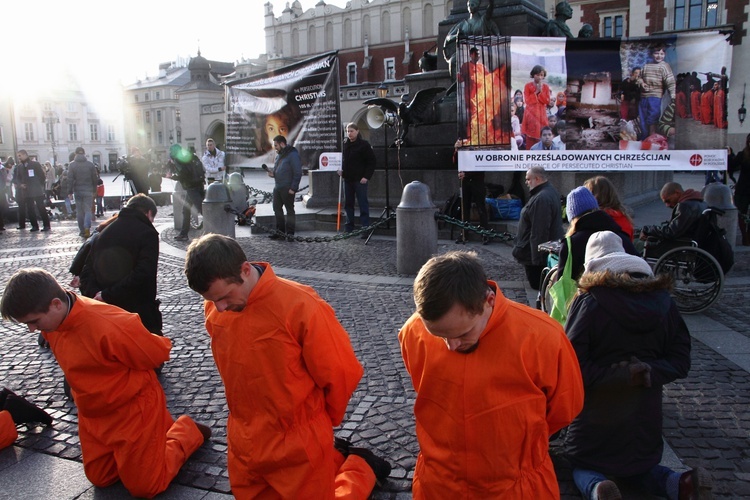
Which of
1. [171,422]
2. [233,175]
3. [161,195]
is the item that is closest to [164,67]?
[161,195]

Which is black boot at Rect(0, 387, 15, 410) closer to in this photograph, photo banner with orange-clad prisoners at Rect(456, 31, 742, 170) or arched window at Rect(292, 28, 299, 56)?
photo banner with orange-clad prisoners at Rect(456, 31, 742, 170)

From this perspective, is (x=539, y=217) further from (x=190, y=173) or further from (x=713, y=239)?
(x=190, y=173)

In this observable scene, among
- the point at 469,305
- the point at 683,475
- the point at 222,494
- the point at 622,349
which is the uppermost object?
the point at 469,305

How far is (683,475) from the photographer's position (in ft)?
8.76

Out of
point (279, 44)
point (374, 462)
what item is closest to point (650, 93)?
point (374, 462)

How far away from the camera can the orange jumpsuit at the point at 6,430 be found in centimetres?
361

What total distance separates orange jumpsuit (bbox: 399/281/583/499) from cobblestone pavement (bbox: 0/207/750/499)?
3.10 ft

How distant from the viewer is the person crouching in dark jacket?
9.13 ft

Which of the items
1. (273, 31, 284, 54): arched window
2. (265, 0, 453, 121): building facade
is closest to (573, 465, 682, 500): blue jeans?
(265, 0, 453, 121): building facade

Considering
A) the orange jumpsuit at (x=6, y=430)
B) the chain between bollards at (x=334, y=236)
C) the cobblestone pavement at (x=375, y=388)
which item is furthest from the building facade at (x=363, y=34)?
the orange jumpsuit at (x=6, y=430)

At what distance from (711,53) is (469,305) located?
999 centimetres

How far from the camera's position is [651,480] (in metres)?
2.88

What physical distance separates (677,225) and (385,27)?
61.3 m

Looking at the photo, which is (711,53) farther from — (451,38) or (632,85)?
(451,38)
